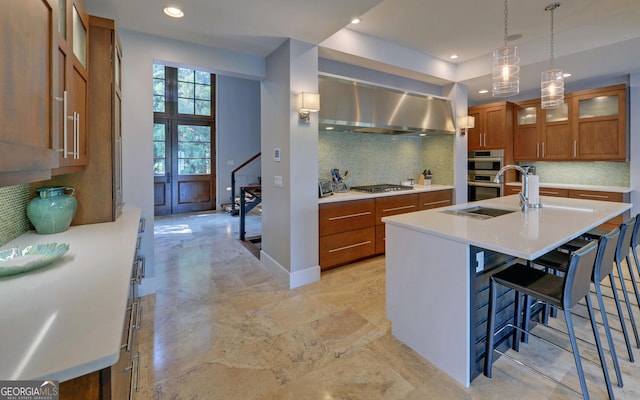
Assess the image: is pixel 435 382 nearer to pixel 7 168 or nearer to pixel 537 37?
pixel 7 168

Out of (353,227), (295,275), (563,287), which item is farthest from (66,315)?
(353,227)

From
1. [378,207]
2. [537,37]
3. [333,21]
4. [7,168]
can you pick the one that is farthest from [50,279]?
[537,37]

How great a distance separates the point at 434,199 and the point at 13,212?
15.3ft

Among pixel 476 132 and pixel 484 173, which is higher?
pixel 476 132

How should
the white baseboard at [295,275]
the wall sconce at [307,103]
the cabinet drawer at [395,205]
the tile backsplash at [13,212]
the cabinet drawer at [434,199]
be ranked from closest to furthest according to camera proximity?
the tile backsplash at [13,212] → the wall sconce at [307,103] → the white baseboard at [295,275] → the cabinet drawer at [395,205] → the cabinet drawer at [434,199]

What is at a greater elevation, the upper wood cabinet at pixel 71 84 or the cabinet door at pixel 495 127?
the cabinet door at pixel 495 127

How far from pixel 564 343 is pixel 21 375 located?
2894 millimetres

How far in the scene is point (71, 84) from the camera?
5.40ft

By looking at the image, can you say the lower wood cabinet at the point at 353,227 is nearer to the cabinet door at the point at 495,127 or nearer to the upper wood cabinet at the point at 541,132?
the cabinet door at the point at 495,127

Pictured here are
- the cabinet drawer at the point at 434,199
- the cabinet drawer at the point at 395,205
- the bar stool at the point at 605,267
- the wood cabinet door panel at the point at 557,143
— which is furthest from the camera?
the wood cabinet door panel at the point at 557,143

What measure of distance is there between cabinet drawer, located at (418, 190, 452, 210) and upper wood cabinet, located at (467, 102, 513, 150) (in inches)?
65.7

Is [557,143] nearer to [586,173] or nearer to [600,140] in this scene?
[600,140]

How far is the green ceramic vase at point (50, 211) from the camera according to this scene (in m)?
1.85

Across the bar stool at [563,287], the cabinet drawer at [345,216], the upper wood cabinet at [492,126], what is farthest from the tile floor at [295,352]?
the upper wood cabinet at [492,126]
